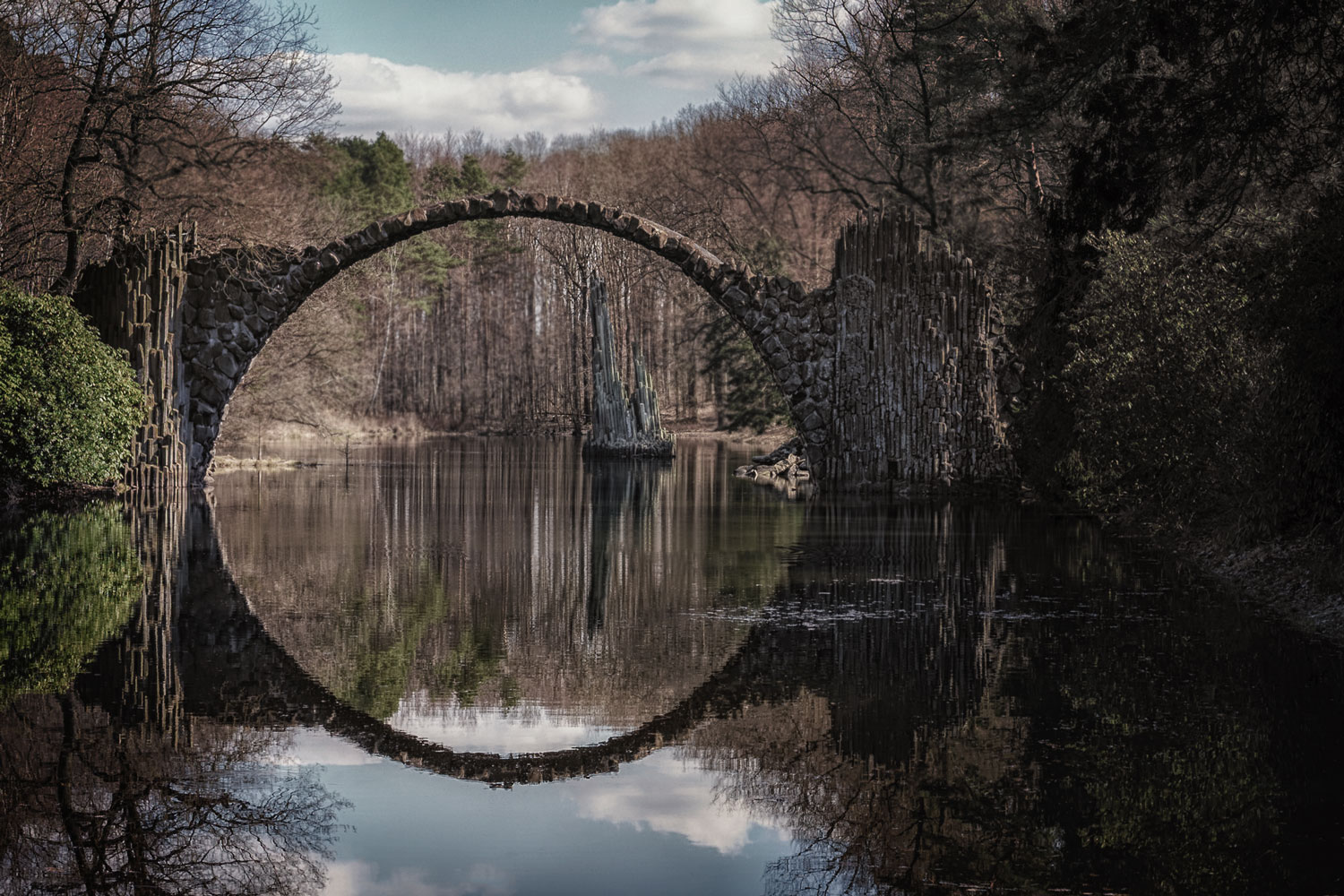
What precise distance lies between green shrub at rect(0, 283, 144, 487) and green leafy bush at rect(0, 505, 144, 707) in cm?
188

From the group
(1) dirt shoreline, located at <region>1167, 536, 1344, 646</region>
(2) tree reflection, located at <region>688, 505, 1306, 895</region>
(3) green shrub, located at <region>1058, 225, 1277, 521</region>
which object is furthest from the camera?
(3) green shrub, located at <region>1058, 225, 1277, 521</region>

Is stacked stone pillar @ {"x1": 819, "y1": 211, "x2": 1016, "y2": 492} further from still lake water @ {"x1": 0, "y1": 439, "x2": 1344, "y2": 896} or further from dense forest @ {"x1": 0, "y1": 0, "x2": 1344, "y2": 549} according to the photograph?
still lake water @ {"x1": 0, "y1": 439, "x2": 1344, "y2": 896}

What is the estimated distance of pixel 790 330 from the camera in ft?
70.7

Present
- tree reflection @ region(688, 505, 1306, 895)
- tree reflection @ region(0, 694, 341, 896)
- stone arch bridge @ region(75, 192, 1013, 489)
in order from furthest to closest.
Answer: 1. stone arch bridge @ region(75, 192, 1013, 489)
2. tree reflection @ region(688, 505, 1306, 895)
3. tree reflection @ region(0, 694, 341, 896)

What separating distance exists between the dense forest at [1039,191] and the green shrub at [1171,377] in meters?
0.03

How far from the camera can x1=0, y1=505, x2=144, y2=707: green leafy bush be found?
25.3 feet

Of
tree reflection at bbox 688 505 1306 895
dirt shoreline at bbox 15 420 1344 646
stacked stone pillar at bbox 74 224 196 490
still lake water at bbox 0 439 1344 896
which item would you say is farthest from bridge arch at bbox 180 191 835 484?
tree reflection at bbox 688 505 1306 895

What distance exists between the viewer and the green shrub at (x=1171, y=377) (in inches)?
483

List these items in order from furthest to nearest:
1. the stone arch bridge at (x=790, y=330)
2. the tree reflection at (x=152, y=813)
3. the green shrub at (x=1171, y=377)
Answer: the stone arch bridge at (x=790, y=330) < the green shrub at (x=1171, y=377) < the tree reflection at (x=152, y=813)

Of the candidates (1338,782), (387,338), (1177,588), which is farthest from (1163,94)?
(387,338)

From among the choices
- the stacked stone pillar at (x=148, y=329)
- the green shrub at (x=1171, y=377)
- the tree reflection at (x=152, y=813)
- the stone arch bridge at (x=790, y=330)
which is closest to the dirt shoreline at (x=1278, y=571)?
the green shrub at (x=1171, y=377)

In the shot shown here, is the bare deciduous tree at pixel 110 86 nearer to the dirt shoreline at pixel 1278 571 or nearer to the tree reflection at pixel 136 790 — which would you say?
the dirt shoreline at pixel 1278 571

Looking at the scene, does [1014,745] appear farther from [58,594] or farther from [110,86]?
[110,86]

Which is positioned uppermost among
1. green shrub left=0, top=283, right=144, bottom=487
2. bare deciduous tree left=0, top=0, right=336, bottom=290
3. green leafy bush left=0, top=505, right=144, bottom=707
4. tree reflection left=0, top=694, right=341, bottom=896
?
bare deciduous tree left=0, top=0, right=336, bottom=290
